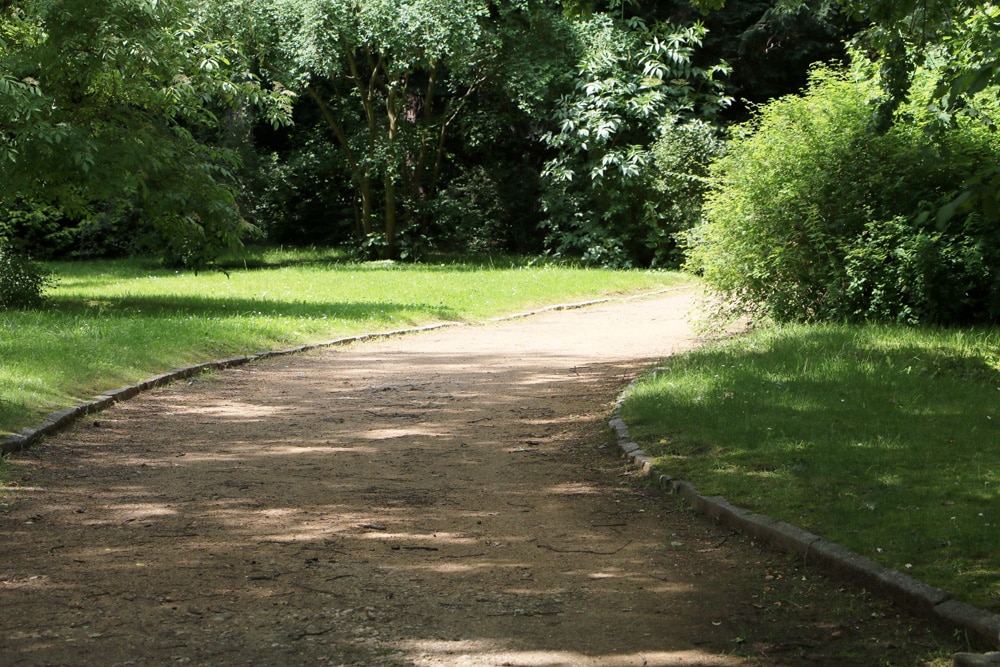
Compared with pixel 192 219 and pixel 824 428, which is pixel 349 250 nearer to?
pixel 192 219

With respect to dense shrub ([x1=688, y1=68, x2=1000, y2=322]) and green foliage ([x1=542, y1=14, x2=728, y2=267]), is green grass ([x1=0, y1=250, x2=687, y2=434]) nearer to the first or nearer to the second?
green foliage ([x1=542, y1=14, x2=728, y2=267])

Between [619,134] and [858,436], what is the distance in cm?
2134

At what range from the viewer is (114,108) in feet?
55.7

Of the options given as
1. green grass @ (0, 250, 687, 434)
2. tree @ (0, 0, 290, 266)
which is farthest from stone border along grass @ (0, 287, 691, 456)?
tree @ (0, 0, 290, 266)

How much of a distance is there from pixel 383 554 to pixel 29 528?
2166 millimetres

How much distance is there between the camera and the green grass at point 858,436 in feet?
18.7

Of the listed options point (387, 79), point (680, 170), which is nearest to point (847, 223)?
point (680, 170)

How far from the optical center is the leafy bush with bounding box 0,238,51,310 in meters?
17.2

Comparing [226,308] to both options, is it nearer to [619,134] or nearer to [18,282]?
[18,282]

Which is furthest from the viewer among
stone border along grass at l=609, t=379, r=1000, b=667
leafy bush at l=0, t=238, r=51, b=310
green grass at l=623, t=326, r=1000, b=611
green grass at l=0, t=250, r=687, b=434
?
leafy bush at l=0, t=238, r=51, b=310

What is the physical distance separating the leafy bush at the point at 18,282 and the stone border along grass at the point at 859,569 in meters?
13.2

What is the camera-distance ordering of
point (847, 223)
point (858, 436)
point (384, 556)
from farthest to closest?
point (847, 223) → point (858, 436) → point (384, 556)

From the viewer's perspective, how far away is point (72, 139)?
15.1m

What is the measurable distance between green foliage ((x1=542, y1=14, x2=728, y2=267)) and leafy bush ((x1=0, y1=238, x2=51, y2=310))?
1383cm
